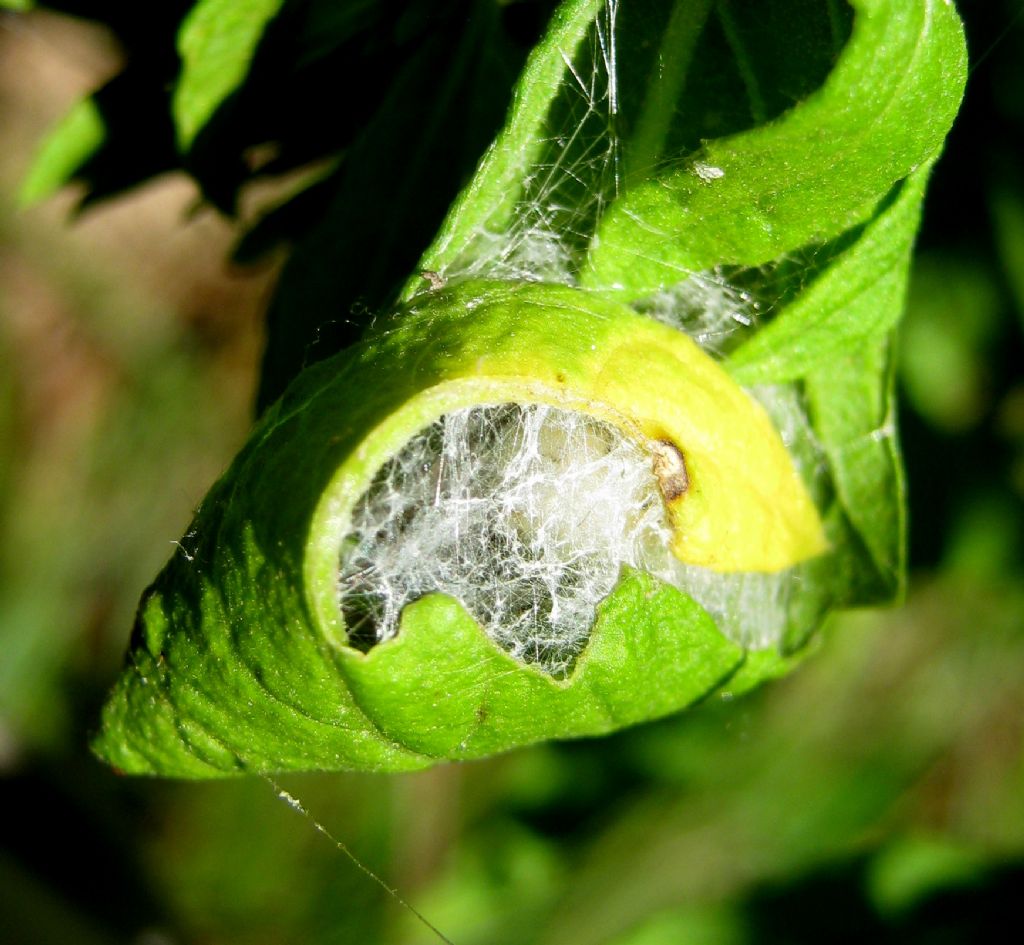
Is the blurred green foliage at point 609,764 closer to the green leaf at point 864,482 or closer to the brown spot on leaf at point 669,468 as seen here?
the green leaf at point 864,482

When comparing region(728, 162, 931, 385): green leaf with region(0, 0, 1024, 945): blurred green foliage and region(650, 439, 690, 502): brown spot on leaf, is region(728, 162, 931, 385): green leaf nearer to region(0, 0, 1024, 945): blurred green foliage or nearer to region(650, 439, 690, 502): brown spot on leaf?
region(650, 439, 690, 502): brown spot on leaf

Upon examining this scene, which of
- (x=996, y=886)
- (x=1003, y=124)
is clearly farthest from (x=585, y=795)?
(x=1003, y=124)

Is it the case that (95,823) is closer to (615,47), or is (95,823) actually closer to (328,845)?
(328,845)

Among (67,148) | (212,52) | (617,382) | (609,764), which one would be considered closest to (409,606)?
(617,382)

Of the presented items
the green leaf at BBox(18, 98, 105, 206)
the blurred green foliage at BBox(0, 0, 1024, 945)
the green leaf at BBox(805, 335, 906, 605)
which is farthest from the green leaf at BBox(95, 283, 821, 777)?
the blurred green foliage at BBox(0, 0, 1024, 945)

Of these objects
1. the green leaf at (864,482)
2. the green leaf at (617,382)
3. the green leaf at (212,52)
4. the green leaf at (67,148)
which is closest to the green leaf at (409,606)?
the green leaf at (617,382)

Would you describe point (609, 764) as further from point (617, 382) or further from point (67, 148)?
point (617, 382)
